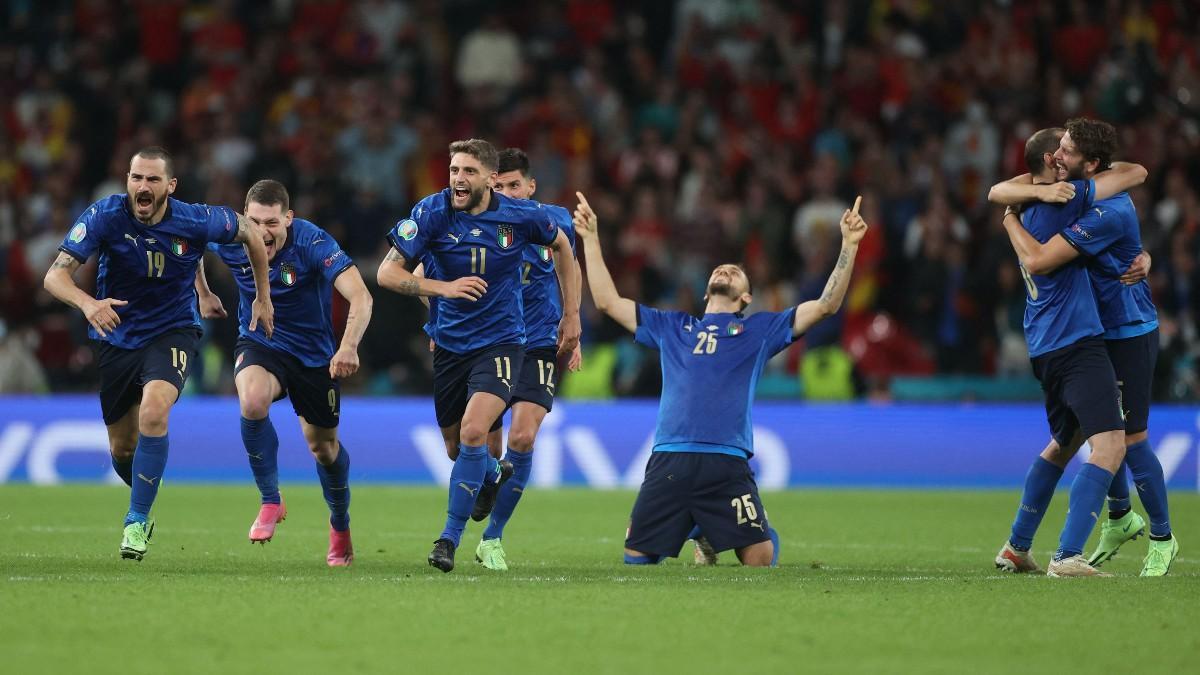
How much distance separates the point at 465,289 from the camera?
29.7 ft

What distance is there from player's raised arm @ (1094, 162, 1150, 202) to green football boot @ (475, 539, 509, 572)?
3.68 meters

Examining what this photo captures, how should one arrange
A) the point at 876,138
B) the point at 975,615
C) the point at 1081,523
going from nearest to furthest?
the point at 975,615 < the point at 1081,523 < the point at 876,138

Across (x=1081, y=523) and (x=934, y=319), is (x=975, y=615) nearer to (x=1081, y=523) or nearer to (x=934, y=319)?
(x=1081, y=523)

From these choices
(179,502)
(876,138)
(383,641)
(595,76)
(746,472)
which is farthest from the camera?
(595,76)

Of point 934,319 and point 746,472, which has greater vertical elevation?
point 934,319

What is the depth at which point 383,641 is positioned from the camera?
6309 mm

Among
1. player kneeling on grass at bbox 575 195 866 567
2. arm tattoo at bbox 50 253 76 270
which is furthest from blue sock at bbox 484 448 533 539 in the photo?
arm tattoo at bbox 50 253 76 270

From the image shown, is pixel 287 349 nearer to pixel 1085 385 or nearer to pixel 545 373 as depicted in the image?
pixel 545 373

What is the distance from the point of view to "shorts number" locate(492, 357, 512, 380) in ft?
30.6

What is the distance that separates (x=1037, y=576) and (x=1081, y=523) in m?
0.35

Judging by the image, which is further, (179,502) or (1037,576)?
(179,502)

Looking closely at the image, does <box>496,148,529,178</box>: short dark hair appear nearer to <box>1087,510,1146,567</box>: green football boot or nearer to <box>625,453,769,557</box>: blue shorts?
<box>625,453,769,557</box>: blue shorts

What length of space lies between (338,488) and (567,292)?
5.65ft

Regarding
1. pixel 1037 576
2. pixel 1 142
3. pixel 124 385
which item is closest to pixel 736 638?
pixel 1037 576
